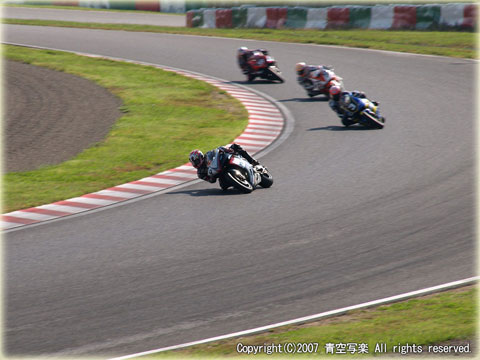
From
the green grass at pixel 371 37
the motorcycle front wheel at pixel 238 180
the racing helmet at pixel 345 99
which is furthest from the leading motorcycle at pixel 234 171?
the green grass at pixel 371 37

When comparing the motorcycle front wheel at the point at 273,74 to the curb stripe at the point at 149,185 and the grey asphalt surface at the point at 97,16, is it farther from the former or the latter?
the grey asphalt surface at the point at 97,16

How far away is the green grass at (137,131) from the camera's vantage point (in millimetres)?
13328

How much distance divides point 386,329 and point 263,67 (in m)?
17.8

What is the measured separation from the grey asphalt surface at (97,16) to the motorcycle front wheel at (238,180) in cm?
3365

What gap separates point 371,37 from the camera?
32.7 m

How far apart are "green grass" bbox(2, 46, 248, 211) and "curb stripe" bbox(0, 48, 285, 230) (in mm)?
283

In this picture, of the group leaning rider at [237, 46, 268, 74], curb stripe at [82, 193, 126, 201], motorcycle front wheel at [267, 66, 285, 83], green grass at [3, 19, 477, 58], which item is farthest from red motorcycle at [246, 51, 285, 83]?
curb stripe at [82, 193, 126, 201]

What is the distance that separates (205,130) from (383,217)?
26.4 ft

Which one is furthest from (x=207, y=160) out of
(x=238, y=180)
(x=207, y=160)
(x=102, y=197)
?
(x=102, y=197)

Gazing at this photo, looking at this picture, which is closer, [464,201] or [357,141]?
[464,201]

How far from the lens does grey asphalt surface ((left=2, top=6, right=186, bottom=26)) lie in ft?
148

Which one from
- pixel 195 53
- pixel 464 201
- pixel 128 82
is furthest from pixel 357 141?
pixel 195 53

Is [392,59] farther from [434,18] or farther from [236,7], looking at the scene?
[236,7]

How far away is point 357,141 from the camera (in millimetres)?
15812
